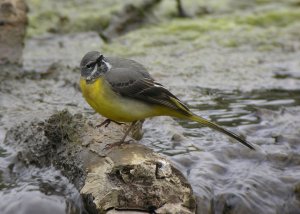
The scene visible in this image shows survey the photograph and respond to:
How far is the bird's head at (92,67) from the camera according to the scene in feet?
20.0

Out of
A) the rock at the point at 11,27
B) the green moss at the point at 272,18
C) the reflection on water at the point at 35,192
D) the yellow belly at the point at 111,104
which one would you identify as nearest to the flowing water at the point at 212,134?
the reflection on water at the point at 35,192

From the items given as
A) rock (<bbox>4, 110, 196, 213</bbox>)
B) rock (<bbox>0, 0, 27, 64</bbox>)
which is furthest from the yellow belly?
rock (<bbox>0, 0, 27, 64</bbox>)

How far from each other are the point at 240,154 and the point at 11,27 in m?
4.69

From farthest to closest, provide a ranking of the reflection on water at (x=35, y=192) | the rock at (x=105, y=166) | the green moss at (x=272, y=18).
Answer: the green moss at (x=272, y=18), the reflection on water at (x=35, y=192), the rock at (x=105, y=166)

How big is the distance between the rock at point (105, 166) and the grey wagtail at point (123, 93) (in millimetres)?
290

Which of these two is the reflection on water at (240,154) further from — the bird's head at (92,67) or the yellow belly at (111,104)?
the bird's head at (92,67)

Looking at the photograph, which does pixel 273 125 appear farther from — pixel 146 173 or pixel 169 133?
pixel 146 173

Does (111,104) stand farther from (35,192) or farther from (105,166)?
(35,192)

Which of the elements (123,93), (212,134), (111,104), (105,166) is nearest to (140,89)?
(123,93)

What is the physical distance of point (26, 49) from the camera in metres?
12.3

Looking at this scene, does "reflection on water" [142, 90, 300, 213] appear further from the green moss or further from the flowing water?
the green moss

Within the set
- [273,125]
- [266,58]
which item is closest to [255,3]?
[266,58]

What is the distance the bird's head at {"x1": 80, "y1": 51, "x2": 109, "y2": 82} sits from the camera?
240 inches

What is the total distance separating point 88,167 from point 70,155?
46 centimetres
